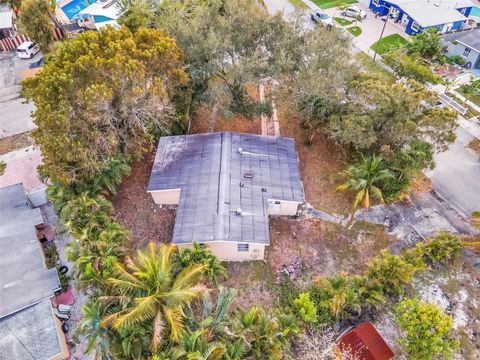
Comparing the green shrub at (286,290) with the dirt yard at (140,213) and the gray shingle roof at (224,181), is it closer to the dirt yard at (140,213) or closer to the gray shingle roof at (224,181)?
the gray shingle roof at (224,181)

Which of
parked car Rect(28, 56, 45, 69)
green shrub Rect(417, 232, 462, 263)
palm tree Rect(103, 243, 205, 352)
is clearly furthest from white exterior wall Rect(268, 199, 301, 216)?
parked car Rect(28, 56, 45, 69)

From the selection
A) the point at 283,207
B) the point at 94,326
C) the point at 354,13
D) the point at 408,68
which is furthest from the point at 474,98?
the point at 94,326

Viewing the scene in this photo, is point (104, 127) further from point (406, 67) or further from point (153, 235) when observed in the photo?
point (406, 67)

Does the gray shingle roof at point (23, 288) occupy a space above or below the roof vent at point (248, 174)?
below

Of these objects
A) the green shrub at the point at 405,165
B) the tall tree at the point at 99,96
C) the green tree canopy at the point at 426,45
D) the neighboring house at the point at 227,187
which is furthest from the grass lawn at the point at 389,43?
the tall tree at the point at 99,96

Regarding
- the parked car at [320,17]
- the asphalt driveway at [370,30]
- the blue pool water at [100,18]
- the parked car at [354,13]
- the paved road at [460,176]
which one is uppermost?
the blue pool water at [100,18]

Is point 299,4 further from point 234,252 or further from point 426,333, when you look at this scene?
point 426,333

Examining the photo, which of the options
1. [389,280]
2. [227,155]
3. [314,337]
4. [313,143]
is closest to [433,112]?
[313,143]

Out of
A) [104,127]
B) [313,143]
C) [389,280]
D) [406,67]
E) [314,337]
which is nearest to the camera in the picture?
[314,337]

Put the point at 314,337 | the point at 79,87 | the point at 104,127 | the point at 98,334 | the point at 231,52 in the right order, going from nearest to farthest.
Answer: the point at 98,334 < the point at 314,337 < the point at 79,87 < the point at 104,127 < the point at 231,52
